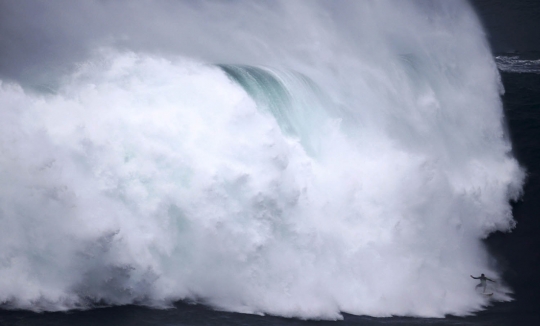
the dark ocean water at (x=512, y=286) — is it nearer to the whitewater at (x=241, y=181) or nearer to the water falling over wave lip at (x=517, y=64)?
the whitewater at (x=241, y=181)

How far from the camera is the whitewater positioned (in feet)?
44.1

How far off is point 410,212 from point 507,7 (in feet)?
66.2

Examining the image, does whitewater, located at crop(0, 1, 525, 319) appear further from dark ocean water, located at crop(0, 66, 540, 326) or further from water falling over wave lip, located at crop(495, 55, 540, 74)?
water falling over wave lip, located at crop(495, 55, 540, 74)

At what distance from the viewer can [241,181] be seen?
1512 centimetres

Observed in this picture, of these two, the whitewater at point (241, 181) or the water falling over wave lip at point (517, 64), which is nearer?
the whitewater at point (241, 181)

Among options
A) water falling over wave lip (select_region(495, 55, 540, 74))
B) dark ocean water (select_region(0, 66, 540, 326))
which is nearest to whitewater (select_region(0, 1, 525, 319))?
dark ocean water (select_region(0, 66, 540, 326))

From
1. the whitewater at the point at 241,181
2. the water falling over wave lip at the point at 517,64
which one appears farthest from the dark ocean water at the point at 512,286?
the water falling over wave lip at the point at 517,64

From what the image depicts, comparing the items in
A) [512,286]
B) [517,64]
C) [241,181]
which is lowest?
[512,286]

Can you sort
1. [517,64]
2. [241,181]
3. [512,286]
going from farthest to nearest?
[517,64]
[512,286]
[241,181]

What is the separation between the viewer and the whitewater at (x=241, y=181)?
1345 cm

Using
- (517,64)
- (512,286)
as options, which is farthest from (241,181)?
(517,64)

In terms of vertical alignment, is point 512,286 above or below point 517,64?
below

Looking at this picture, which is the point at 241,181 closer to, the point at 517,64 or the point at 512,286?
the point at 512,286

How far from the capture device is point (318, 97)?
19.7 metres
